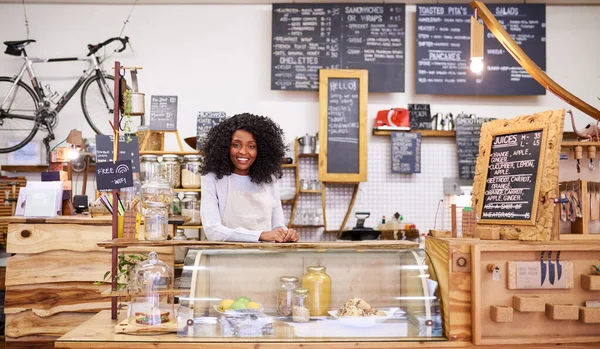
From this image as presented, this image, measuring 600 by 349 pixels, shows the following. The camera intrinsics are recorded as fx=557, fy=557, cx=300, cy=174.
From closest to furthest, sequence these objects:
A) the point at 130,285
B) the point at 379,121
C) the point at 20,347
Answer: the point at 130,285 → the point at 20,347 → the point at 379,121

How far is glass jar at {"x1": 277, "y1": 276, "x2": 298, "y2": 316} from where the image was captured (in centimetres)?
228

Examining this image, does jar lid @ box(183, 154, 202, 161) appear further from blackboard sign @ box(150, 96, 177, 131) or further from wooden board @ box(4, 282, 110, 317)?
wooden board @ box(4, 282, 110, 317)

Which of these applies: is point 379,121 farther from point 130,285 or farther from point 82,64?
point 130,285

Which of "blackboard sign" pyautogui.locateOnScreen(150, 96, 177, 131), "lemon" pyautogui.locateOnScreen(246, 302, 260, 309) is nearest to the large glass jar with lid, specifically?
"lemon" pyautogui.locateOnScreen(246, 302, 260, 309)

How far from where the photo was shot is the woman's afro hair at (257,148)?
313 centimetres

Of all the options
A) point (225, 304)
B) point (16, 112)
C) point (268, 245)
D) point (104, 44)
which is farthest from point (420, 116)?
point (16, 112)

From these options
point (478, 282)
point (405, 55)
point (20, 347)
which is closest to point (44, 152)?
point (20, 347)

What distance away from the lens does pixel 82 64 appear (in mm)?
5988

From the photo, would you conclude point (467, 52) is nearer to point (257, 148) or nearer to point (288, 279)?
point (257, 148)

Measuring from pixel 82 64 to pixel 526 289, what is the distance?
17.2ft

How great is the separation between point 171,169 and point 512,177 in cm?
337

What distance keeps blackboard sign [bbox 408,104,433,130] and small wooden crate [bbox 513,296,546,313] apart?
3864 mm

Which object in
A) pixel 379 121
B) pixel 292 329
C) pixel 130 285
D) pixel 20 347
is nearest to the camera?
pixel 292 329

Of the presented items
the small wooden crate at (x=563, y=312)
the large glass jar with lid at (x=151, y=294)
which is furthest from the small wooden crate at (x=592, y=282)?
the large glass jar with lid at (x=151, y=294)
